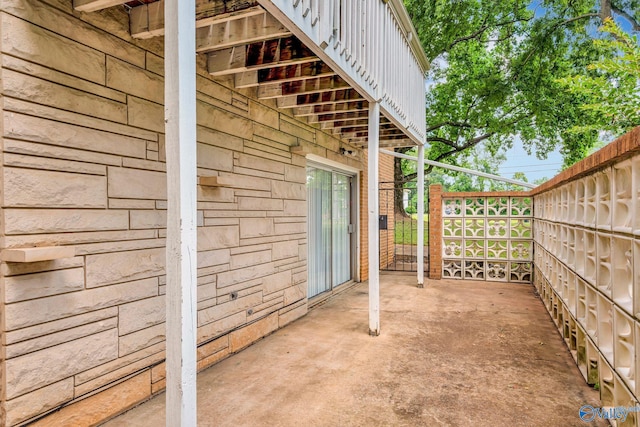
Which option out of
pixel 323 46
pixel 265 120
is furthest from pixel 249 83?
pixel 323 46

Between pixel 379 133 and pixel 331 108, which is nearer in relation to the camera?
pixel 331 108

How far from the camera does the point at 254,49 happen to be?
9.66 feet

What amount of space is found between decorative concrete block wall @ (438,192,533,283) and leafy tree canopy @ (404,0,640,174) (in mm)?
2263

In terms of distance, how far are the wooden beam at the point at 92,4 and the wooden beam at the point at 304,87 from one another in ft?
5.80

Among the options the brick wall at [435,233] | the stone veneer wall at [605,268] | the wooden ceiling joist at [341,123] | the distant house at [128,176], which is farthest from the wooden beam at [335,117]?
the brick wall at [435,233]

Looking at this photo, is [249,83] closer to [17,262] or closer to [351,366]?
[17,262]

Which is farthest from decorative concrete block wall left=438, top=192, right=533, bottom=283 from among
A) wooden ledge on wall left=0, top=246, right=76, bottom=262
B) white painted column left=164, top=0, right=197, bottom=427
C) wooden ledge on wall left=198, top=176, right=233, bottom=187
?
wooden ledge on wall left=0, top=246, right=76, bottom=262

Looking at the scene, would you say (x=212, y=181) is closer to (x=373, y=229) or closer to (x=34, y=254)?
(x=34, y=254)

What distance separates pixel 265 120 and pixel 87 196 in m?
2.24

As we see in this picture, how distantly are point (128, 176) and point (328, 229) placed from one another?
3828 mm

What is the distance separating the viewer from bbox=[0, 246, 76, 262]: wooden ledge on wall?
179 cm

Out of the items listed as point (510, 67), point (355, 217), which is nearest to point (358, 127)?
point (355, 217)

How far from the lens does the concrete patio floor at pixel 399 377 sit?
8.00 ft

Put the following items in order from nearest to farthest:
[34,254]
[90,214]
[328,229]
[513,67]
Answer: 1. [34,254]
2. [90,214]
3. [328,229]
4. [513,67]
